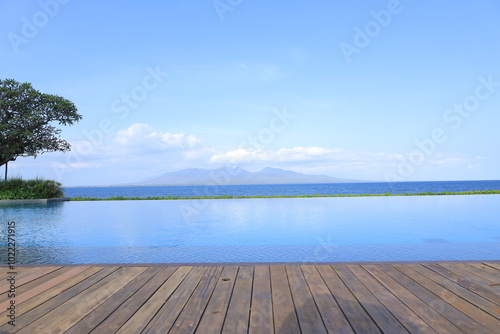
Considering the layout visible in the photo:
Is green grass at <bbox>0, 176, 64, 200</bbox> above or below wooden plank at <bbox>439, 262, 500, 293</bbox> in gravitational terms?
above

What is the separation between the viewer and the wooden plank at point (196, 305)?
166 centimetres

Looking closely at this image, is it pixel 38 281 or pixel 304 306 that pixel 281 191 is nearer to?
pixel 38 281

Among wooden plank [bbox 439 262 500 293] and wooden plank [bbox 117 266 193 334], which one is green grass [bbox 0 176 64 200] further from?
wooden plank [bbox 439 262 500 293]

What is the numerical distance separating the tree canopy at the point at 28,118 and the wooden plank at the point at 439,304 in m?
18.3

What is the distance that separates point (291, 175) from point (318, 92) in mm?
80057

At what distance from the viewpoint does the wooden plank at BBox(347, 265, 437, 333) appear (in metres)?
1.65

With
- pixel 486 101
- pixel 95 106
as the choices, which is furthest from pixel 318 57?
pixel 95 106

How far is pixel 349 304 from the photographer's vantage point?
1958 millimetres

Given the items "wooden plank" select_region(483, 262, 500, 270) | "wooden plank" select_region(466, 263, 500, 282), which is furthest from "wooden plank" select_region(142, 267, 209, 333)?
"wooden plank" select_region(483, 262, 500, 270)

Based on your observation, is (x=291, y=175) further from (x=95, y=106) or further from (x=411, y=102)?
(x=95, y=106)

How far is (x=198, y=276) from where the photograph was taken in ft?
8.48

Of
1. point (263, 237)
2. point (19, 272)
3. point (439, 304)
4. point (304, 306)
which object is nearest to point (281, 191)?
point (263, 237)

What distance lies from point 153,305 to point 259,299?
68 centimetres

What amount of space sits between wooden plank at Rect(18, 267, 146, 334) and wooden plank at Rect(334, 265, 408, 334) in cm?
168
